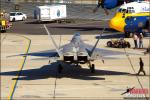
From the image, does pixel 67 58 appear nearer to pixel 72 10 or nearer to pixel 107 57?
pixel 107 57

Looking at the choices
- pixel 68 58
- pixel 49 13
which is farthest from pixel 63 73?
pixel 49 13

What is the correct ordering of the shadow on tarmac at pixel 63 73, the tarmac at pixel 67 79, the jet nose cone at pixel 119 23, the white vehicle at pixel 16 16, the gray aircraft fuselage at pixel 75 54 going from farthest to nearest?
the white vehicle at pixel 16 16 → the jet nose cone at pixel 119 23 → the shadow on tarmac at pixel 63 73 → the gray aircraft fuselage at pixel 75 54 → the tarmac at pixel 67 79

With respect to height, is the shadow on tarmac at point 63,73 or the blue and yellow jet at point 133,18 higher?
the blue and yellow jet at point 133,18

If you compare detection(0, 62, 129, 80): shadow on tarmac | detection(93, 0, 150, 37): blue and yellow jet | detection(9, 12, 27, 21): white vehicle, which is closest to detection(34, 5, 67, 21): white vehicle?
detection(9, 12, 27, 21): white vehicle

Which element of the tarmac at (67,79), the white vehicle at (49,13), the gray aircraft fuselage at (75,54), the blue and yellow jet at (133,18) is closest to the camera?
the tarmac at (67,79)

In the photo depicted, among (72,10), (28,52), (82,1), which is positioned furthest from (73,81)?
(82,1)

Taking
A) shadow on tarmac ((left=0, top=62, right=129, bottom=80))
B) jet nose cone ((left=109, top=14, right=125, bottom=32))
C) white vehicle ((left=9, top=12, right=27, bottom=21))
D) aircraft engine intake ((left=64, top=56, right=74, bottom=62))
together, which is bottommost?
shadow on tarmac ((left=0, top=62, right=129, bottom=80))

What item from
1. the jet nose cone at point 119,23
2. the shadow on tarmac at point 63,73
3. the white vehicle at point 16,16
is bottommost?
the shadow on tarmac at point 63,73

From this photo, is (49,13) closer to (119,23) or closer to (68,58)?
(119,23)

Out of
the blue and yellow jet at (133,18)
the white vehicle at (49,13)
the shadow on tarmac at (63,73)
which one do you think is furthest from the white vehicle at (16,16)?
the shadow on tarmac at (63,73)

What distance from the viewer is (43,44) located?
5044 centimetres

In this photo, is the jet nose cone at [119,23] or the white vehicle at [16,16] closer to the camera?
the jet nose cone at [119,23]

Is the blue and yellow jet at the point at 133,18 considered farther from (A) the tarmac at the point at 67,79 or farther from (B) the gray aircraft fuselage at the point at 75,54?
(B) the gray aircraft fuselage at the point at 75,54

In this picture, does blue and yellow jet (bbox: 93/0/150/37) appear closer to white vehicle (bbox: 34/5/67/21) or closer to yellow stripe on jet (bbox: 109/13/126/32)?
yellow stripe on jet (bbox: 109/13/126/32)
